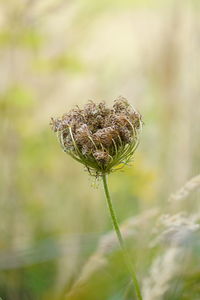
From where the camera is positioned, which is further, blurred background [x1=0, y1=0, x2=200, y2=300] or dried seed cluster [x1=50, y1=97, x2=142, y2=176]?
blurred background [x1=0, y1=0, x2=200, y2=300]

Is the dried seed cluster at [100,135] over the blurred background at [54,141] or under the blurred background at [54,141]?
under

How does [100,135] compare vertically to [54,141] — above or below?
below

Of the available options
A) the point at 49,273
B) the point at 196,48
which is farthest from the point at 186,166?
the point at 49,273

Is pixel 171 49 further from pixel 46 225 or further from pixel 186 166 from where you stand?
pixel 46 225

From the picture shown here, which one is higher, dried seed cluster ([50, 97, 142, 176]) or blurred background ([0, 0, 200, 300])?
blurred background ([0, 0, 200, 300])

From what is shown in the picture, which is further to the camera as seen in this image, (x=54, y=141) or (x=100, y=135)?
(x=54, y=141)
